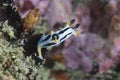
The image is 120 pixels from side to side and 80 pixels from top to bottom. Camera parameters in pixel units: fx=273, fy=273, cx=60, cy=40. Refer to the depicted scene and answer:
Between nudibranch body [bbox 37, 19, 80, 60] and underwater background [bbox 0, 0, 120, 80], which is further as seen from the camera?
underwater background [bbox 0, 0, 120, 80]

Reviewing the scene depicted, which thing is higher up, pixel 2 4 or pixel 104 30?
pixel 104 30

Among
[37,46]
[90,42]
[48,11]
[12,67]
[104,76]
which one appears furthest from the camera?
[90,42]

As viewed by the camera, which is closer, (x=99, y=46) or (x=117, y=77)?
(x=117, y=77)

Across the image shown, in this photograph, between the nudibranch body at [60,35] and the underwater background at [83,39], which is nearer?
the nudibranch body at [60,35]

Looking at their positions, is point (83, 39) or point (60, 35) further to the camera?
point (83, 39)

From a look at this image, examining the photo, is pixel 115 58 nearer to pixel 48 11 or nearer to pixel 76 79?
pixel 76 79

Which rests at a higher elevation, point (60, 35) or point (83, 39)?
point (83, 39)

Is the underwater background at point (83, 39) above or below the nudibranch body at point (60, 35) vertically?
above

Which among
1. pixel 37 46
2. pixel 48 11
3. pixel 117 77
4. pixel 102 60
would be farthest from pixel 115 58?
pixel 37 46

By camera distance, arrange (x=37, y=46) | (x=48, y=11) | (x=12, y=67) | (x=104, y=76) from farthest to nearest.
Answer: (x=104, y=76) → (x=48, y=11) → (x=37, y=46) → (x=12, y=67)

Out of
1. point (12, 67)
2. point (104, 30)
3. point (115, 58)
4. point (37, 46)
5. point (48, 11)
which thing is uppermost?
point (104, 30)

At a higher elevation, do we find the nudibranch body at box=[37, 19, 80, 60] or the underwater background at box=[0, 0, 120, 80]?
the underwater background at box=[0, 0, 120, 80]
